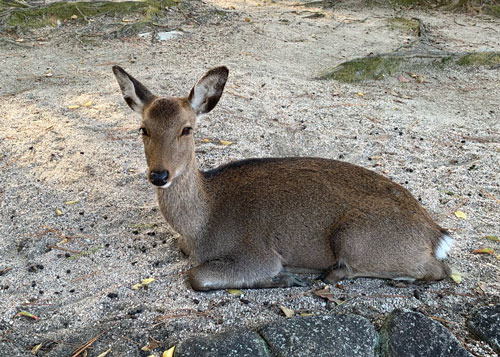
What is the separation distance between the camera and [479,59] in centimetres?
860

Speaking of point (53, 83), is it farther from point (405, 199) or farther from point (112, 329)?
point (405, 199)

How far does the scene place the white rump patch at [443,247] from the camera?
369 cm

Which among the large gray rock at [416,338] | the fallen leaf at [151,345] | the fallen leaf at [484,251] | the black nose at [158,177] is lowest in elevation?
the fallen leaf at [484,251]

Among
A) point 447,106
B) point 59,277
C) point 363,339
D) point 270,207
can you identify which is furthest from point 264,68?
point 363,339

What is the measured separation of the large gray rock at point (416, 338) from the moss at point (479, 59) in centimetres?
702

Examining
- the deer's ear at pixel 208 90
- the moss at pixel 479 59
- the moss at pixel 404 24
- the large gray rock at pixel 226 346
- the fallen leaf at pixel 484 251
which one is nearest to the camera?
the large gray rock at pixel 226 346

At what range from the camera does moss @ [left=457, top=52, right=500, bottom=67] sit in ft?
28.0

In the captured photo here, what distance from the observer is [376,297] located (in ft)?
11.4

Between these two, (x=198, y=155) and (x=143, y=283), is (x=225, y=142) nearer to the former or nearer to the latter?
(x=198, y=155)

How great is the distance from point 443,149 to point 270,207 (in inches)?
120

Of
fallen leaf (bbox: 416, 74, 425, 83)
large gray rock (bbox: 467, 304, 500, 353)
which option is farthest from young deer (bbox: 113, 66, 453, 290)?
fallen leaf (bbox: 416, 74, 425, 83)

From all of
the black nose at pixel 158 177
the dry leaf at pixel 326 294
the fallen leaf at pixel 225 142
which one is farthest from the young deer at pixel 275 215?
the fallen leaf at pixel 225 142

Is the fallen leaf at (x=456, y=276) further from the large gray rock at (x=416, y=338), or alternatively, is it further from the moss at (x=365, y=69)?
the moss at (x=365, y=69)

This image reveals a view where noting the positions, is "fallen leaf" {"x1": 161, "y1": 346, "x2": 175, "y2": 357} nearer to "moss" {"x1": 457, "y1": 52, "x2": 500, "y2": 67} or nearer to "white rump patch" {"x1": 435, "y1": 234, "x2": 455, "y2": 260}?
"white rump patch" {"x1": 435, "y1": 234, "x2": 455, "y2": 260}
